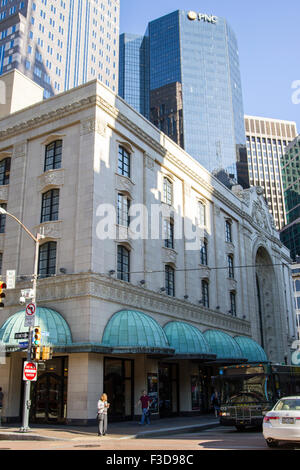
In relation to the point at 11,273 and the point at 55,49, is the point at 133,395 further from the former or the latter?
the point at 55,49

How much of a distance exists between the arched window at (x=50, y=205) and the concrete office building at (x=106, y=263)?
99mm

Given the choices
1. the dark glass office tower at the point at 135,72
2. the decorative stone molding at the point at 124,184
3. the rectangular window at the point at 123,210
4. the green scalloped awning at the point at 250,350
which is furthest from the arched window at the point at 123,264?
the dark glass office tower at the point at 135,72

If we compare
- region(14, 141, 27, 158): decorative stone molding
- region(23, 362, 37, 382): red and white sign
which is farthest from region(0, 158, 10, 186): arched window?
region(23, 362, 37, 382): red and white sign

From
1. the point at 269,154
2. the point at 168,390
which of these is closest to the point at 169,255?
the point at 168,390

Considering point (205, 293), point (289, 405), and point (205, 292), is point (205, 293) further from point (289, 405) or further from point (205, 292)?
point (289, 405)

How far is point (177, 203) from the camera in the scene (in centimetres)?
3909

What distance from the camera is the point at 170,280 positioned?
119 ft

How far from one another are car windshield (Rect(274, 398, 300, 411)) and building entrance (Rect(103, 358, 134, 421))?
14.4m

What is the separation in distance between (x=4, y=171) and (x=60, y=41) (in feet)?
294

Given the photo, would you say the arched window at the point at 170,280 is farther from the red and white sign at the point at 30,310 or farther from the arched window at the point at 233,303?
the red and white sign at the point at 30,310

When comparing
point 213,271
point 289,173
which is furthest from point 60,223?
point 289,173
